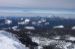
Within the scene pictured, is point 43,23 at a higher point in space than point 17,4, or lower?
lower

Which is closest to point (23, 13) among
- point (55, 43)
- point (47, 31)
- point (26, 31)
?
point (26, 31)

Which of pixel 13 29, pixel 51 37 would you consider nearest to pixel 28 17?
pixel 13 29

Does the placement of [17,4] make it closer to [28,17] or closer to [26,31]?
[28,17]

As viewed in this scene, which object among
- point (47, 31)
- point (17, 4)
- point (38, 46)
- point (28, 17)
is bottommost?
point (38, 46)

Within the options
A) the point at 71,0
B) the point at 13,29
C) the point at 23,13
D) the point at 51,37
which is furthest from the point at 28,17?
the point at 71,0

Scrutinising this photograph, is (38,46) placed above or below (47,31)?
below

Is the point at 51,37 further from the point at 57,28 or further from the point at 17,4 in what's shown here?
→ the point at 17,4
